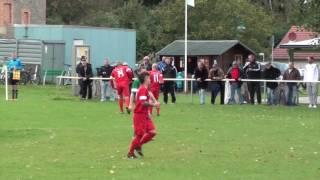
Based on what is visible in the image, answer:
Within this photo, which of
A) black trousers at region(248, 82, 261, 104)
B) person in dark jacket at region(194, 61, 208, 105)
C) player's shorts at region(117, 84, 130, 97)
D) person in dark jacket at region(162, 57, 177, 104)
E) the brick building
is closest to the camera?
player's shorts at region(117, 84, 130, 97)

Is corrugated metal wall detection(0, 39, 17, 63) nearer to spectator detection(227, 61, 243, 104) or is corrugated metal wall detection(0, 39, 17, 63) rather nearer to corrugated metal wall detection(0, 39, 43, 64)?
corrugated metal wall detection(0, 39, 43, 64)

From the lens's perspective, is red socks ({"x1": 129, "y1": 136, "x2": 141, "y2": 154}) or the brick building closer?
red socks ({"x1": 129, "y1": 136, "x2": 141, "y2": 154})

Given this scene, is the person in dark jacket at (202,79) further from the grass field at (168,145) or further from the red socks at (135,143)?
the red socks at (135,143)

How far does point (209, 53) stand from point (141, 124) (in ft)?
122

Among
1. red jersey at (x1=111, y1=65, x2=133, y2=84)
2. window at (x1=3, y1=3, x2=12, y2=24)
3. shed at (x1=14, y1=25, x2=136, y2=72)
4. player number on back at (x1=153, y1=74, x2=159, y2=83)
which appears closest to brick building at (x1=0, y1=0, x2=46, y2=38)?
window at (x1=3, y1=3, x2=12, y2=24)

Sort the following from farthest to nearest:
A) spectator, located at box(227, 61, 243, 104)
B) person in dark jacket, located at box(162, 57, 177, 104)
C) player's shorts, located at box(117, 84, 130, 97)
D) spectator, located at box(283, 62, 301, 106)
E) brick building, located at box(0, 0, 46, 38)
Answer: brick building, located at box(0, 0, 46, 38) → person in dark jacket, located at box(162, 57, 177, 104) → spectator, located at box(227, 61, 243, 104) → spectator, located at box(283, 62, 301, 106) → player's shorts, located at box(117, 84, 130, 97)

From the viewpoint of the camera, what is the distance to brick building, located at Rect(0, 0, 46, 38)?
70375 mm

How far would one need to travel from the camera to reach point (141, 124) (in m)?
15.9

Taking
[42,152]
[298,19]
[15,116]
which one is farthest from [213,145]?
[298,19]

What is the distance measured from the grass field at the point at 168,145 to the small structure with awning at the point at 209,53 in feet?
75.9

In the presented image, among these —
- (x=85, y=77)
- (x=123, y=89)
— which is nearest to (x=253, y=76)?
(x=85, y=77)

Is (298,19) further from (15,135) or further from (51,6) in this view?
(51,6)

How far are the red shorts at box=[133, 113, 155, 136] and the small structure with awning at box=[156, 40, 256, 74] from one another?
36680 millimetres

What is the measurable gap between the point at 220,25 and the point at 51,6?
2797 centimetres
